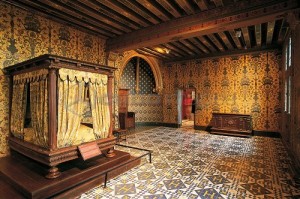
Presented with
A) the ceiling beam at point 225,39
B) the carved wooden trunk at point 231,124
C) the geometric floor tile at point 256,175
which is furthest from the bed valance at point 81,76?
the carved wooden trunk at point 231,124

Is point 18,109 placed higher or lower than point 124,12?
lower

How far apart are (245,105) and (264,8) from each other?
5.02 m

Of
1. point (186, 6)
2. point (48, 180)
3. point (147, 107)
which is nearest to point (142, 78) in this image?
point (147, 107)

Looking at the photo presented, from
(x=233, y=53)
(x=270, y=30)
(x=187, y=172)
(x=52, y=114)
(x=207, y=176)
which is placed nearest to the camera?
(x=52, y=114)

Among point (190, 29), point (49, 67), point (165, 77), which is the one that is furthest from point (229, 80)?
point (49, 67)

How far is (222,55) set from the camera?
8.34 metres

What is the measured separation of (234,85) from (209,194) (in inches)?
251

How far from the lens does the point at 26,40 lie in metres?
4.49

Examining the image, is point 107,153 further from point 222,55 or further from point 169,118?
point 222,55

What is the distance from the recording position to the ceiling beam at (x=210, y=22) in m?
3.84

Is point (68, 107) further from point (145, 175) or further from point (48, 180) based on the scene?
point (145, 175)

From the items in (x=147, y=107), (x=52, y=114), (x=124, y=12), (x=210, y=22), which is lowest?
(x=147, y=107)

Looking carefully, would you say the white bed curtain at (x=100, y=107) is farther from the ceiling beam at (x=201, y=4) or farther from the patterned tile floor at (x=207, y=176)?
the ceiling beam at (x=201, y=4)

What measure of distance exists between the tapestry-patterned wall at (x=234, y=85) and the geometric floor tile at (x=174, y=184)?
19.4ft
